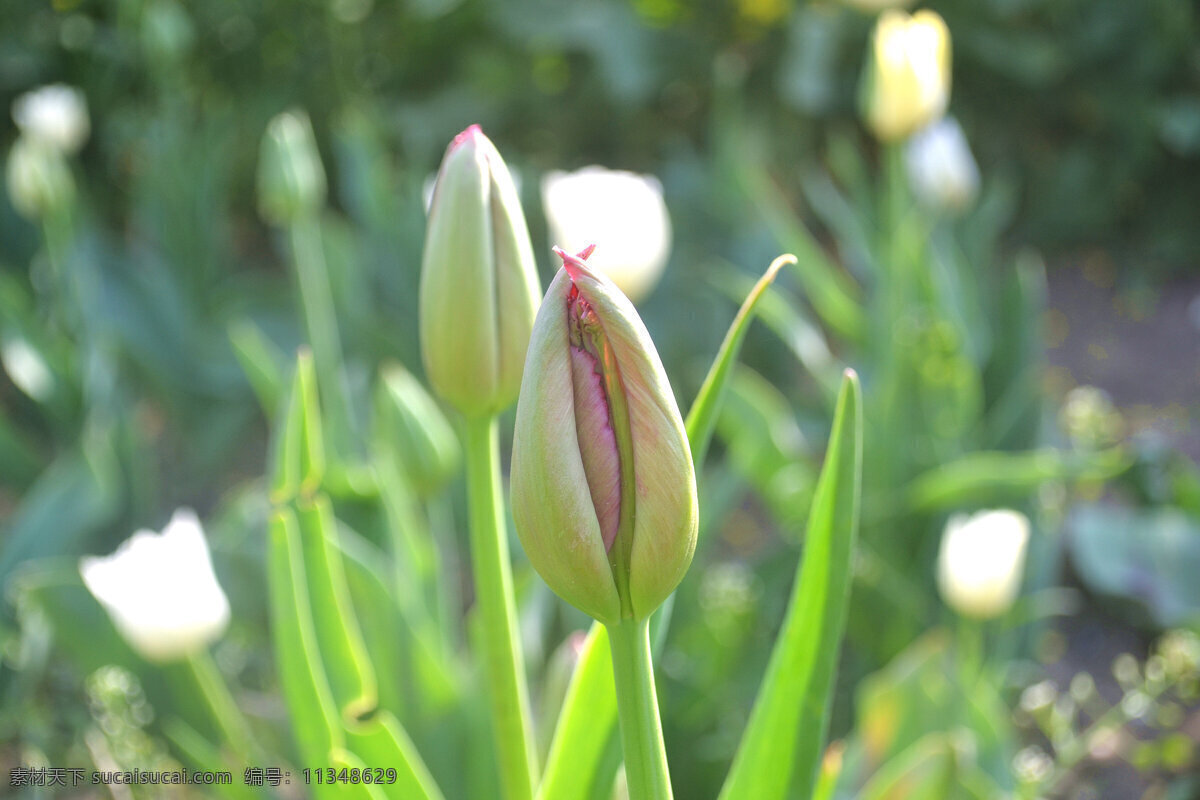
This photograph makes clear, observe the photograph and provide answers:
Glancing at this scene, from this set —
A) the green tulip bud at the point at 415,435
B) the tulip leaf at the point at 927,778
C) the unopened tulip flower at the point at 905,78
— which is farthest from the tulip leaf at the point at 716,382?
the unopened tulip flower at the point at 905,78

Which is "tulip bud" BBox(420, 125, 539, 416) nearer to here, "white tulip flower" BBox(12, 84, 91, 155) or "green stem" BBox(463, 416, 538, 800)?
"green stem" BBox(463, 416, 538, 800)

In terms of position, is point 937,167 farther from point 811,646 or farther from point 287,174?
point 811,646

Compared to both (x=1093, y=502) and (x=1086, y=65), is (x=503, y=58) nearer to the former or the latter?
(x=1086, y=65)

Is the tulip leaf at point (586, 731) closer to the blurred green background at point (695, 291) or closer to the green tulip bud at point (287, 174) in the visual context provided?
the blurred green background at point (695, 291)

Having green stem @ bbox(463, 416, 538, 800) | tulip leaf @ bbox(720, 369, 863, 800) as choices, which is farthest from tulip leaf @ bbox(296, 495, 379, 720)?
tulip leaf @ bbox(720, 369, 863, 800)

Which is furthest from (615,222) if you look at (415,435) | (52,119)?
(52,119)

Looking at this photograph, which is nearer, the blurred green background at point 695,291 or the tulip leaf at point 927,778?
the tulip leaf at point 927,778
